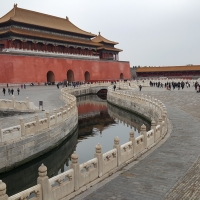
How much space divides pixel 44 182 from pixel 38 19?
46.2 metres

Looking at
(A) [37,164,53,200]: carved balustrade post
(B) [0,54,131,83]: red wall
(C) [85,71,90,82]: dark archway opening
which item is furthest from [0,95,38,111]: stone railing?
(C) [85,71,90,82]: dark archway opening

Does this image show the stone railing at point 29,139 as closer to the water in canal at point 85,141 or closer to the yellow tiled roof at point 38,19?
the water in canal at point 85,141

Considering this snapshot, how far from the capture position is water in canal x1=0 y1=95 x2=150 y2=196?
1108 cm

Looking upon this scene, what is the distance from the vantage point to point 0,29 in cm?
4281

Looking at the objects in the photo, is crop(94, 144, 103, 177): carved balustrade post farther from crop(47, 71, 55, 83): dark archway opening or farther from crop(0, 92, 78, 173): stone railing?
crop(47, 71, 55, 83): dark archway opening

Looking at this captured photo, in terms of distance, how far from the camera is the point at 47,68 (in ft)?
145

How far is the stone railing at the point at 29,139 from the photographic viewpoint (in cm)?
1049

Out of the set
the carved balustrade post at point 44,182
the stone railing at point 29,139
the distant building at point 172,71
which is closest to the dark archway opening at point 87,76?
the distant building at point 172,71

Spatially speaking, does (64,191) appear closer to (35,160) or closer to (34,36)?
(35,160)

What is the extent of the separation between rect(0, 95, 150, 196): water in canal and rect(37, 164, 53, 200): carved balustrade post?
5072 mm

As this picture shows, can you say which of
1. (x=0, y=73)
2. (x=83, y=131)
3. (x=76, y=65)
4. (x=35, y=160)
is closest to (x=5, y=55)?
(x=0, y=73)

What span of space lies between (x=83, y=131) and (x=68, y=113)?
13.9ft

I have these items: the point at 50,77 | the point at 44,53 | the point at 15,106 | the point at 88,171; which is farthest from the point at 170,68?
the point at 88,171

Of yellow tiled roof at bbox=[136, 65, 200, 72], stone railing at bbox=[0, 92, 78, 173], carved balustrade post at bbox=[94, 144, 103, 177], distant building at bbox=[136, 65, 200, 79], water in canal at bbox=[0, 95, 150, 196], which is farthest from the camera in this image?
distant building at bbox=[136, 65, 200, 79]
